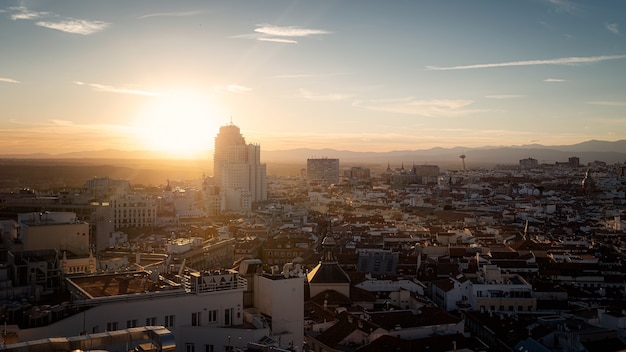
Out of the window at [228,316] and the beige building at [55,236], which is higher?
the beige building at [55,236]

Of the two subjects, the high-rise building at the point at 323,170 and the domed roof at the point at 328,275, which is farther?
the high-rise building at the point at 323,170

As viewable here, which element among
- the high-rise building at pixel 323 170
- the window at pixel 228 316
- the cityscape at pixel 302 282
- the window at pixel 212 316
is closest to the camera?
the cityscape at pixel 302 282

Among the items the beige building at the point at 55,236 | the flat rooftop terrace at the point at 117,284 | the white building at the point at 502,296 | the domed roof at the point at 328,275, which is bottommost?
the white building at the point at 502,296

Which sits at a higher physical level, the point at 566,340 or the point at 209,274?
the point at 209,274

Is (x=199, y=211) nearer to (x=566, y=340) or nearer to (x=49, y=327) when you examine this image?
(x=566, y=340)

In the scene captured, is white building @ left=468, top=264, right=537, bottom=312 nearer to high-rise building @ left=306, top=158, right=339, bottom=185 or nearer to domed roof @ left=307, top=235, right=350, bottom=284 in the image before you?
domed roof @ left=307, top=235, right=350, bottom=284

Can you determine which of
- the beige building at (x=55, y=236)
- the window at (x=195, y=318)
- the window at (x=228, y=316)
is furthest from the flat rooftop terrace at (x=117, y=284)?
the beige building at (x=55, y=236)

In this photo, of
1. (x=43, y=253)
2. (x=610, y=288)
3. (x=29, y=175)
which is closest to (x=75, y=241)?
(x=43, y=253)

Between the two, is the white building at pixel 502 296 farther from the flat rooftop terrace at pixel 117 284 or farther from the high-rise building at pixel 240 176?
the high-rise building at pixel 240 176

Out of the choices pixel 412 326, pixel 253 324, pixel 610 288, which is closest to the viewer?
pixel 253 324
